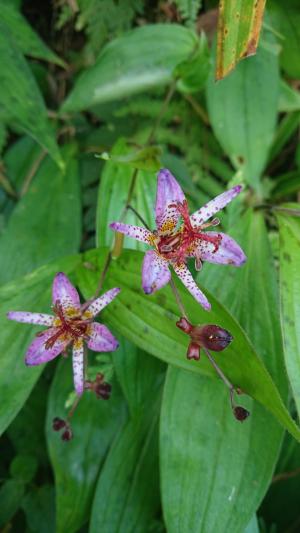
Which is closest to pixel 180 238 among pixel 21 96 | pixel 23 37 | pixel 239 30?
pixel 239 30

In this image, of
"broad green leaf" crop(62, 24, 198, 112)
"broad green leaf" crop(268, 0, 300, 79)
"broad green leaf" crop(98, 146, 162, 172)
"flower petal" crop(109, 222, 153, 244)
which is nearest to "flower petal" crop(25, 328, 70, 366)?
"flower petal" crop(109, 222, 153, 244)

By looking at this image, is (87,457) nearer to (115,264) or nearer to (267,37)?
(115,264)

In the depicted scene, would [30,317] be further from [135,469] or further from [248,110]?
[248,110]

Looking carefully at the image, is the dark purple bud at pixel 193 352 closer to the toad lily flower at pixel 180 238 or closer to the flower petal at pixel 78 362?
the toad lily flower at pixel 180 238

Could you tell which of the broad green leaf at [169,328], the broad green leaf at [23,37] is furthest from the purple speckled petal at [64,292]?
the broad green leaf at [23,37]

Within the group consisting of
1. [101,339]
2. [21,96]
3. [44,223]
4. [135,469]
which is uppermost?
[21,96]

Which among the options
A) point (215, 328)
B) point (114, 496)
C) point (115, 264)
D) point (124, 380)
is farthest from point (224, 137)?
Result: point (114, 496)
